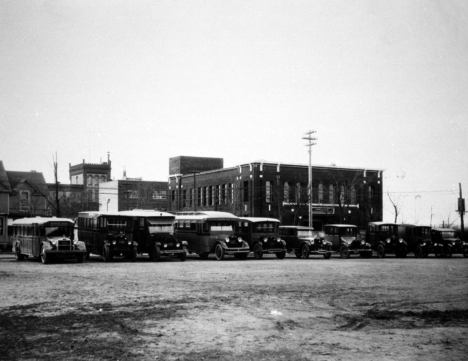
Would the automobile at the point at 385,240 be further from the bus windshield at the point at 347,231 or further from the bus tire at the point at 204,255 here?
the bus tire at the point at 204,255

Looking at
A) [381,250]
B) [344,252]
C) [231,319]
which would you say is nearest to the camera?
[231,319]

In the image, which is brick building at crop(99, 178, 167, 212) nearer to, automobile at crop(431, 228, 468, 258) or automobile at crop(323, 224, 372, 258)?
automobile at crop(431, 228, 468, 258)

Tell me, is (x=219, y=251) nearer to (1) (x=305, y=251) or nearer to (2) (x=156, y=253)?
(2) (x=156, y=253)

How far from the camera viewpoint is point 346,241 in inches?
1374

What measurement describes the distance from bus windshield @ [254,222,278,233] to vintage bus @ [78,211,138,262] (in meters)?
7.81

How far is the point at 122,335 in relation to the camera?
29.9ft

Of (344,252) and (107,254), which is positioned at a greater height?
(107,254)

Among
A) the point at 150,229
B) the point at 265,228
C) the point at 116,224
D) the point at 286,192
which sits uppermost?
the point at 286,192

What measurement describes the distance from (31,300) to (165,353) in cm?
604

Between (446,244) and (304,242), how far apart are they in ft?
33.7

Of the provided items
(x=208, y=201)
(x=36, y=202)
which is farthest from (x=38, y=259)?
(x=36, y=202)

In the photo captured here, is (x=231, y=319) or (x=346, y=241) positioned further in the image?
(x=346, y=241)

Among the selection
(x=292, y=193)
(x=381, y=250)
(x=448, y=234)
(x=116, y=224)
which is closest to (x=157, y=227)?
(x=116, y=224)

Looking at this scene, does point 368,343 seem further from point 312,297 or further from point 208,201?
point 208,201
